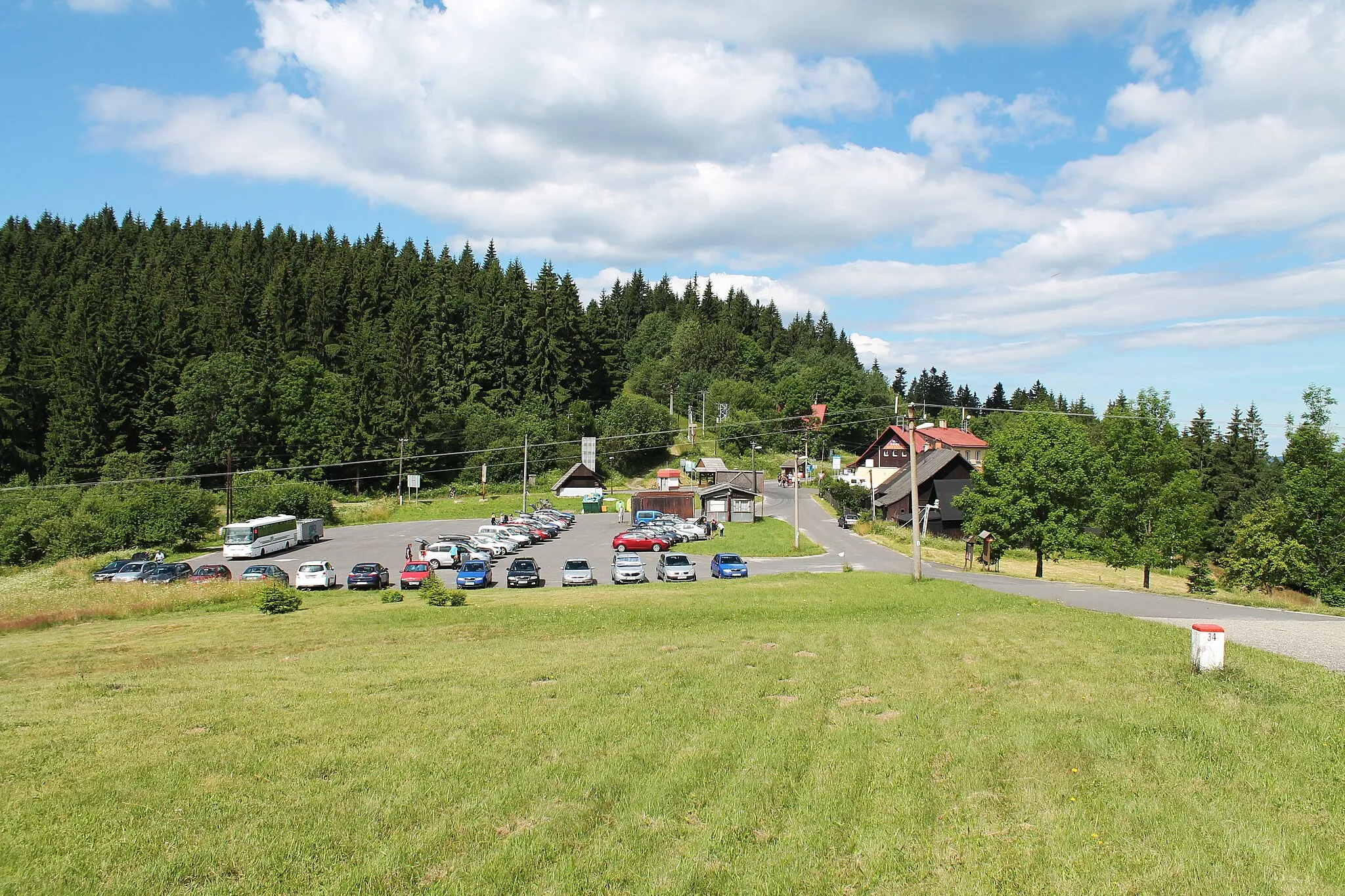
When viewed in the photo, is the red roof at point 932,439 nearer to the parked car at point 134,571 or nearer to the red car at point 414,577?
the red car at point 414,577

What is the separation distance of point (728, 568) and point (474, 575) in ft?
44.9

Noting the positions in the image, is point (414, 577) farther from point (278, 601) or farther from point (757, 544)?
point (757, 544)

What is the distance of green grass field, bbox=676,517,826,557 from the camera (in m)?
56.7

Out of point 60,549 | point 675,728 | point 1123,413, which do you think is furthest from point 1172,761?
point 60,549

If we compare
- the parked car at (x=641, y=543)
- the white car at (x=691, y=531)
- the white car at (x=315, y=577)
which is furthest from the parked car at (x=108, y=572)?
the white car at (x=691, y=531)

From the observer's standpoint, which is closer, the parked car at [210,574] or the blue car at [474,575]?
the blue car at [474,575]

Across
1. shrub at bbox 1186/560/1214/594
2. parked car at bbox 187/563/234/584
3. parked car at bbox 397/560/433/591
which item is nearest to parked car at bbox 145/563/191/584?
parked car at bbox 187/563/234/584

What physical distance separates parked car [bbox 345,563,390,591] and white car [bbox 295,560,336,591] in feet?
3.38

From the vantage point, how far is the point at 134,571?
45625 mm

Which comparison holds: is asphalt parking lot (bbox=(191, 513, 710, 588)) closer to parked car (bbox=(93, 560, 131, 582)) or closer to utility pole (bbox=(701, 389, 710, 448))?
parked car (bbox=(93, 560, 131, 582))

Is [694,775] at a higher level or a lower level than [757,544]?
higher

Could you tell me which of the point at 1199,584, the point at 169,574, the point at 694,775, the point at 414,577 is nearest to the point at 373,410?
the point at 169,574

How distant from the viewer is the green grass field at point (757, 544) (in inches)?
2231

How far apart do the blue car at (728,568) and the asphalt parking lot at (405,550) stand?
145 cm
